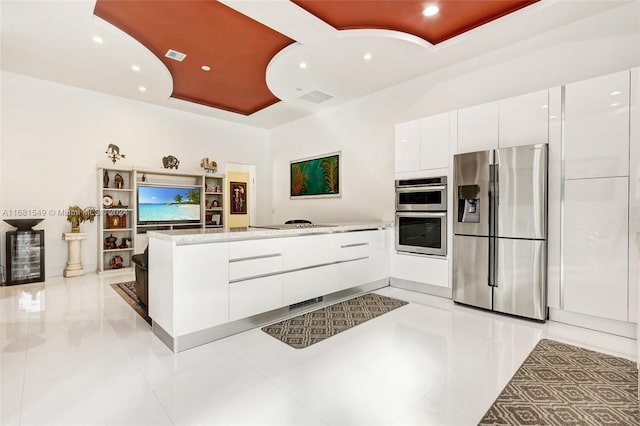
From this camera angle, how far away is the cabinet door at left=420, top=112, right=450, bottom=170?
3793mm

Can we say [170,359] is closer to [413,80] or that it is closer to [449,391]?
[449,391]

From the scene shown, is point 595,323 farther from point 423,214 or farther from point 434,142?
point 434,142

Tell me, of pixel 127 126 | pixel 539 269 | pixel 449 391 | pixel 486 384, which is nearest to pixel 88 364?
pixel 449 391

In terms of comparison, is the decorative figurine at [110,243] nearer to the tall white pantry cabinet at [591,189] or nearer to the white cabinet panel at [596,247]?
the tall white pantry cabinet at [591,189]

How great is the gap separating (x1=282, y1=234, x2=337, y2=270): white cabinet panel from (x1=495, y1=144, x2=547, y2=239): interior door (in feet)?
6.04

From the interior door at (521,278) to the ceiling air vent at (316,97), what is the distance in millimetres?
3605

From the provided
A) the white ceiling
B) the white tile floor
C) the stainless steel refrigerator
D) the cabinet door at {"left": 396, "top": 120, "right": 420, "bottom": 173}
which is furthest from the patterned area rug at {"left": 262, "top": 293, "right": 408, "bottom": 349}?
the white ceiling

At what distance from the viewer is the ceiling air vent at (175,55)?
13.4 ft

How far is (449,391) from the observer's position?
1.88m

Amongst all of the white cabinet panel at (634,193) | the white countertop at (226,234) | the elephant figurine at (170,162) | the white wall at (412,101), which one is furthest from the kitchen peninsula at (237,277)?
the elephant figurine at (170,162)

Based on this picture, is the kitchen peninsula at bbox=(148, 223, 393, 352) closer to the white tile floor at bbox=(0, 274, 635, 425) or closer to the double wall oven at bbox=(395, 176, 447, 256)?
the white tile floor at bbox=(0, 274, 635, 425)

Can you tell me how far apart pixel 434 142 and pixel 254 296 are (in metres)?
2.88

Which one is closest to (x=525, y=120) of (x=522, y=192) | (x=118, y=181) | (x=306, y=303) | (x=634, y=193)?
(x=522, y=192)

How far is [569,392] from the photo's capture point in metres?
1.88
